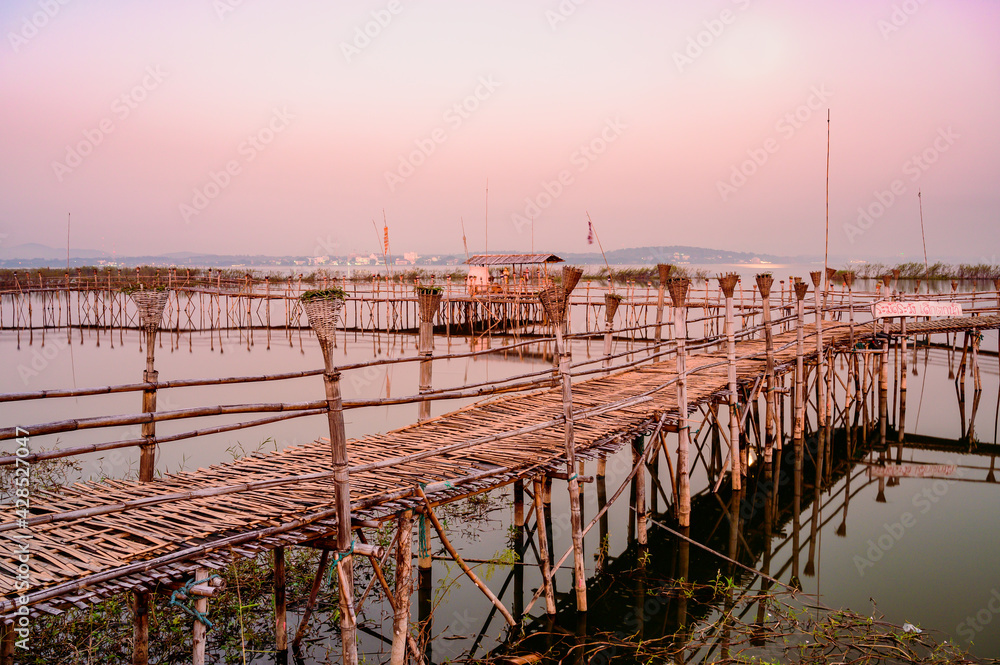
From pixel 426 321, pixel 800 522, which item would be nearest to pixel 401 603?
pixel 426 321

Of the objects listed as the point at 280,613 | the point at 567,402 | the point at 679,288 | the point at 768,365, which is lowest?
the point at 280,613

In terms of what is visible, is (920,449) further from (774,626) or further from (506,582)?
(506,582)

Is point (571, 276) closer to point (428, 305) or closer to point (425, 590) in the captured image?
point (428, 305)

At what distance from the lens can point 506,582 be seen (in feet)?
20.8

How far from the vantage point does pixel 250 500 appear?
158 inches

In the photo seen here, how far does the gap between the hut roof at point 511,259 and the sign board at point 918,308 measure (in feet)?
44.8

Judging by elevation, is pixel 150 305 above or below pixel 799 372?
above

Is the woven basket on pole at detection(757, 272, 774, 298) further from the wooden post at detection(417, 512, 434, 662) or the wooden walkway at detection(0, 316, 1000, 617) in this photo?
the wooden post at detection(417, 512, 434, 662)

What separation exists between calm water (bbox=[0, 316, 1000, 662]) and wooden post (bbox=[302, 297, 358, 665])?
1.54 metres

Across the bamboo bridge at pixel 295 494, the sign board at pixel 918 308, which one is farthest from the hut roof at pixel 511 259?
the bamboo bridge at pixel 295 494

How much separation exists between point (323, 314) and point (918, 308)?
10.9 m

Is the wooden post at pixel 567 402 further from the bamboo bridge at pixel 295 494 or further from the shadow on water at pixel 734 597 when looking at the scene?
the shadow on water at pixel 734 597

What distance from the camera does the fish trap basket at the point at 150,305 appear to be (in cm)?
447

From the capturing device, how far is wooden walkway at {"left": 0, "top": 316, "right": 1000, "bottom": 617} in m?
3.06
